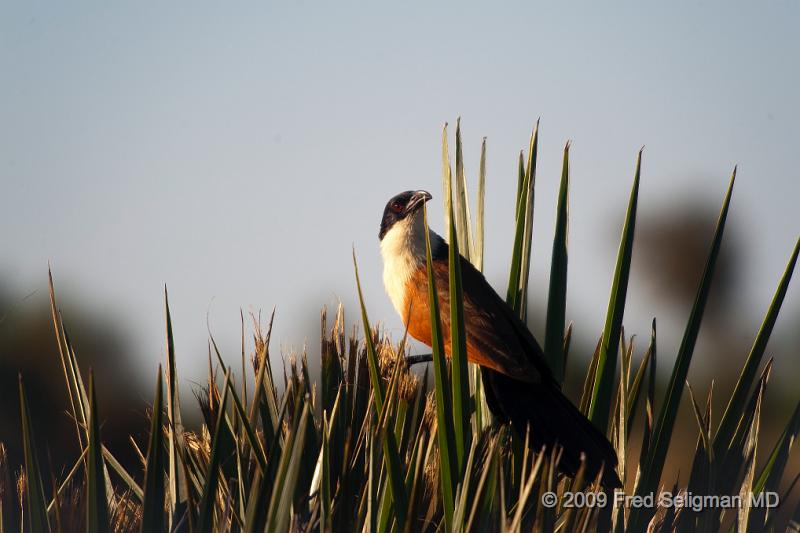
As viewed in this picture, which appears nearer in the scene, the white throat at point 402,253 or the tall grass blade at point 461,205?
the tall grass blade at point 461,205

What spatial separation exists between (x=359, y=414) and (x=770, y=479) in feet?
4.54

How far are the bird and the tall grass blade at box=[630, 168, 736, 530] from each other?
0.36 feet

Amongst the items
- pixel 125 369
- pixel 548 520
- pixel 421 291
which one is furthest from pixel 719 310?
pixel 548 520

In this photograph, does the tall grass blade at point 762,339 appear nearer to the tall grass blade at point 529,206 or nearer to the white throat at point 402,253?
the tall grass blade at point 529,206

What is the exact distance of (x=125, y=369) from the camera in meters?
10.7

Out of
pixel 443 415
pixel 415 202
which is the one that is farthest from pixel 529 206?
pixel 415 202

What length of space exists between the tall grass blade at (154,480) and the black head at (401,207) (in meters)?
2.72

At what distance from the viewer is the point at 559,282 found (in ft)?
9.61

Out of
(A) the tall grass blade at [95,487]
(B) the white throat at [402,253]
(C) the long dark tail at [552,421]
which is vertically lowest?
(C) the long dark tail at [552,421]

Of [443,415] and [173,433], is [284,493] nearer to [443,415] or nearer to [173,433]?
[443,415]

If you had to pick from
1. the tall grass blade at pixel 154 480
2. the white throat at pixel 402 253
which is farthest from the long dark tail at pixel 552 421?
the tall grass blade at pixel 154 480

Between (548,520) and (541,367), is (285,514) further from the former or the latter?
(541,367)

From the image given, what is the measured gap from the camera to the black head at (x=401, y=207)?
4.60 m

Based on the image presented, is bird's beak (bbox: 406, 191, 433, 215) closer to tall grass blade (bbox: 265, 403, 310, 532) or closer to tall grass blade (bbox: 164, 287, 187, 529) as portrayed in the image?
tall grass blade (bbox: 164, 287, 187, 529)
